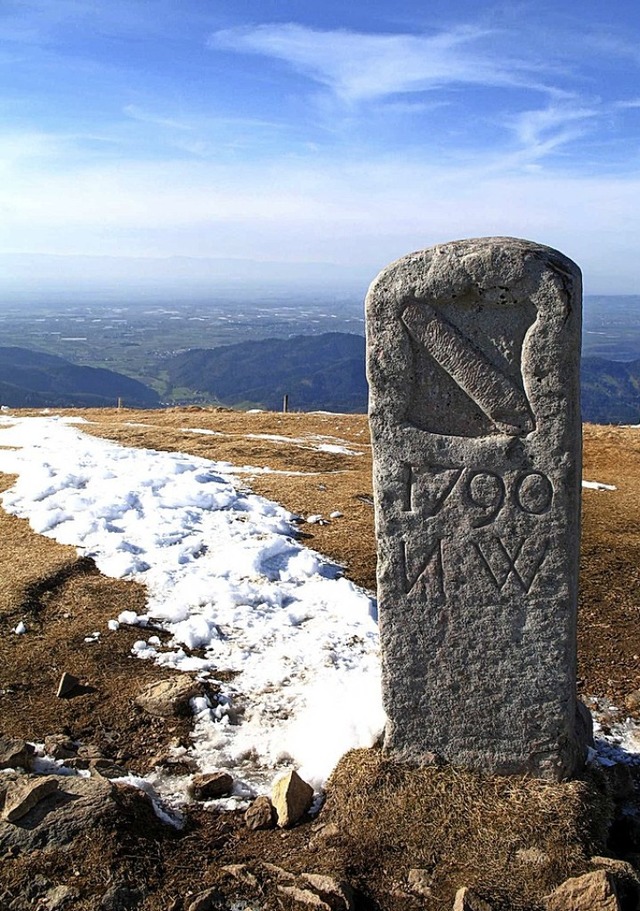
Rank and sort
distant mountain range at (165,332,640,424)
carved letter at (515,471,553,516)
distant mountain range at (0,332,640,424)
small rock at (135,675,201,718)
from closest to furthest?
1. carved letter at (515,471,553,516)
2. small rock at (135,675,201,718)
3. distant mountain range at (0,332,640,424)
4. distant mountain range at (165,332,640,424)

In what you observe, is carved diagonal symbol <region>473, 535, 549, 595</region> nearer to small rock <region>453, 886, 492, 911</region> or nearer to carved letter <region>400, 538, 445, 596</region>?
carved letter <region>400, 538, 445, 596</region>

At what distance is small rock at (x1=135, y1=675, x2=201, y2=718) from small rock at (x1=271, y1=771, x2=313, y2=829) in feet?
4.62

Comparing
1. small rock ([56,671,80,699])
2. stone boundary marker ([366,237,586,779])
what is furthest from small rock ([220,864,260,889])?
small rock ([56,671,80,699])

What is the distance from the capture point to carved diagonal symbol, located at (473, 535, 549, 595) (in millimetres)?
4441

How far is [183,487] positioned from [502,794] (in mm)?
7621

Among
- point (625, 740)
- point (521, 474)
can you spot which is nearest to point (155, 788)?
point (521, 474)

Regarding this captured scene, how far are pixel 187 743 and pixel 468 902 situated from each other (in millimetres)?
2524

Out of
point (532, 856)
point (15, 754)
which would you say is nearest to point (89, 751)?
point (15, 754)

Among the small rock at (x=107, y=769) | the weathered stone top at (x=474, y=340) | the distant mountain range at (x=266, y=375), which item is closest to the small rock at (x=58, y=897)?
the small rock at (x=107, y=769)

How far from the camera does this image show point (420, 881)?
158 inches

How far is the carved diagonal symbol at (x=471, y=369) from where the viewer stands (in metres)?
4.27

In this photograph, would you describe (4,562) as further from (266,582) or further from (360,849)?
(360,849)

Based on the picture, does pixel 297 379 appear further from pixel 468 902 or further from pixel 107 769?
pixel 468 902

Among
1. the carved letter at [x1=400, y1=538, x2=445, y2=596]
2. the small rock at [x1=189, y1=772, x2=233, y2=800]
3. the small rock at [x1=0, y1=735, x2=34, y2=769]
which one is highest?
the carved letter at [x1=400, y1=538, x2=445, y2=596]
